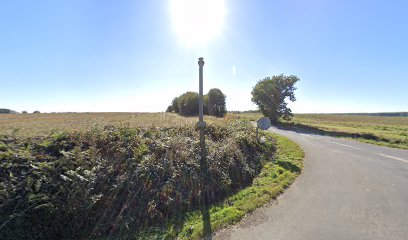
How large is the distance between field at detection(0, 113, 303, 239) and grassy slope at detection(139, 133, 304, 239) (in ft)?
0.08

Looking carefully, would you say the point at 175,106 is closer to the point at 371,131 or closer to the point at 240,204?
the point at 371,131

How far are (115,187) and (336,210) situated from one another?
525 cm

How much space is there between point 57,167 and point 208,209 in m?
3.61

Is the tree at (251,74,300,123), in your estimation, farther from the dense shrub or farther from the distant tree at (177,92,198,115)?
the dense shrub

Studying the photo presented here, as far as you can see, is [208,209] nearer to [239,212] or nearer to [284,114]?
[239,212]

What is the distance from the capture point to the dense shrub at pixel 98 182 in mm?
4551

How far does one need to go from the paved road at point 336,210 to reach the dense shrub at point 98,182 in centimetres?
168

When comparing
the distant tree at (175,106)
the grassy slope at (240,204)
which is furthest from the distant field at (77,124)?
the distant tree at (175,106)

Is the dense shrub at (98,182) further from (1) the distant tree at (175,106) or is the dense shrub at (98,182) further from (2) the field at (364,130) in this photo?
(1) the distant tree at (175,106)

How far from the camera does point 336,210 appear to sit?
5.74 metres

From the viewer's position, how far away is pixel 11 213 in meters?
4.33

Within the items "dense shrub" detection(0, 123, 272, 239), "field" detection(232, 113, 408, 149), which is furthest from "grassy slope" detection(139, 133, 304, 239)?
"field" detection(232, 113, 408, 149)

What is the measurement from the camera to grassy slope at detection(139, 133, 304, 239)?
487 centimetres

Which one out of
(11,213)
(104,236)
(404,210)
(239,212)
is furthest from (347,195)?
(11,213)
